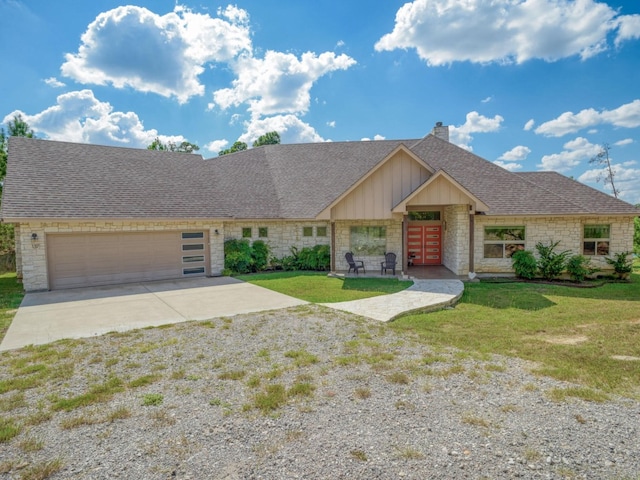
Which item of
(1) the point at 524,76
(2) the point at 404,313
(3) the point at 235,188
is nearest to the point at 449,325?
(2) the point at 404,313

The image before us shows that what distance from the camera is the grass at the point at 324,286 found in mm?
10609

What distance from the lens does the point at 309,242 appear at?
16.8 metres

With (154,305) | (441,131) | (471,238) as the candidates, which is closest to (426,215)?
(471,238)

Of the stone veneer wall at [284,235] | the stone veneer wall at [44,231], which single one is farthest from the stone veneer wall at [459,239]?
the stone veneer wall at [44,231]

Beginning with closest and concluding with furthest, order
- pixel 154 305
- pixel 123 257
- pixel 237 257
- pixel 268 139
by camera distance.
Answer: pixel 154 305, pixel 123 257, pixel 237 257, pixel 268 139

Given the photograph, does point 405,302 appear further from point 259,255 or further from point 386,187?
point 259,255

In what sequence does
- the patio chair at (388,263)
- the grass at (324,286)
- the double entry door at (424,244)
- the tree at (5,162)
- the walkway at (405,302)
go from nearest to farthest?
1. the walkway at (405,302)
2. the grass at (324,286)
3. the patio chair at (388,263)
4. the double entry door at (424,244)
5. the tree at (5,162)

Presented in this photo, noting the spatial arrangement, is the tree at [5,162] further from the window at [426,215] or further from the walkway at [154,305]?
the window at [426,215]

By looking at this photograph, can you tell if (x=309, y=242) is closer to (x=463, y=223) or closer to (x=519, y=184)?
(x=463, y=223)

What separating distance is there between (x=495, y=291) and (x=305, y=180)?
11.5 m

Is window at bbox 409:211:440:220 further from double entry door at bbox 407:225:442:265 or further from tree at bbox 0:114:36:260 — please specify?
tree at bbox 0:114:36:260

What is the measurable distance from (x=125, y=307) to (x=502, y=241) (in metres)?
14.1

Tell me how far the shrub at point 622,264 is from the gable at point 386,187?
819 centimetres

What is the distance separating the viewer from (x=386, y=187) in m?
13.7
